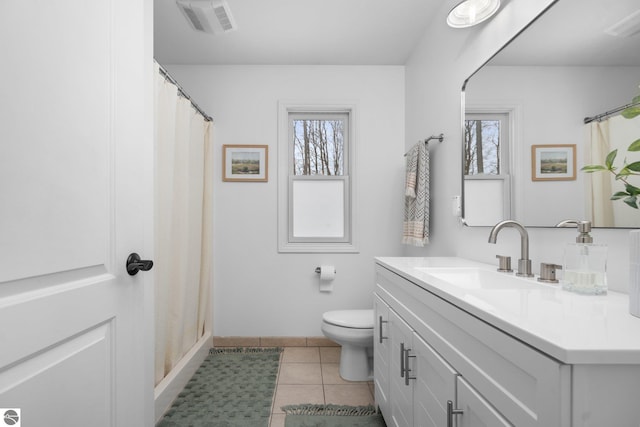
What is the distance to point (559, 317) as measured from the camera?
67 centimetres

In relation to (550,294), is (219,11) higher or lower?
higher

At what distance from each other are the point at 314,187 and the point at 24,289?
7.61 ft

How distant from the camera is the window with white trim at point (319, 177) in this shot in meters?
2.82

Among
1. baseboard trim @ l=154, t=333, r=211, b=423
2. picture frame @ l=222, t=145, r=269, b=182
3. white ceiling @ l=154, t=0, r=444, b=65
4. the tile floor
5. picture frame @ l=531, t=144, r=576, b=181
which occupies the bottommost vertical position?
the tile floor

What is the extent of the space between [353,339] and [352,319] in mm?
135

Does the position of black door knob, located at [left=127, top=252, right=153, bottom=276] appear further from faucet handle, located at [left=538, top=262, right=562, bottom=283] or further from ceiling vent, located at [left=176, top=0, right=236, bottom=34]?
ceiling vent, located at [left=176, top=0, right=236, bottom=34]

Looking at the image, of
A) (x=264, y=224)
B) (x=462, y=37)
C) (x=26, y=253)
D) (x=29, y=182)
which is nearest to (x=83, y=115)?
(x=29, y=182)

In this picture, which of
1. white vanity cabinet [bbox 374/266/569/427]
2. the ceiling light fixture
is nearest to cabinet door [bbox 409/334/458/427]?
white vanity cabinet [bbox 374/266/569/427]

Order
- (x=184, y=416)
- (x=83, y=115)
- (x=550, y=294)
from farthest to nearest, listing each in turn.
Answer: (x=184, y=416) < (x=550, y=294) < (x=83, y=115)

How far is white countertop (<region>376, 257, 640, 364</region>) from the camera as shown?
0.49 metres

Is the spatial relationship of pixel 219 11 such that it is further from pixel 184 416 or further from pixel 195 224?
pixel 184 416

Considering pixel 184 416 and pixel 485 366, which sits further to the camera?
pixel 184 416

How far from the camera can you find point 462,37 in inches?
69.8

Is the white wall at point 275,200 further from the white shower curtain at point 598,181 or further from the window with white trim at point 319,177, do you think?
the white shower curtain at point 598,181
